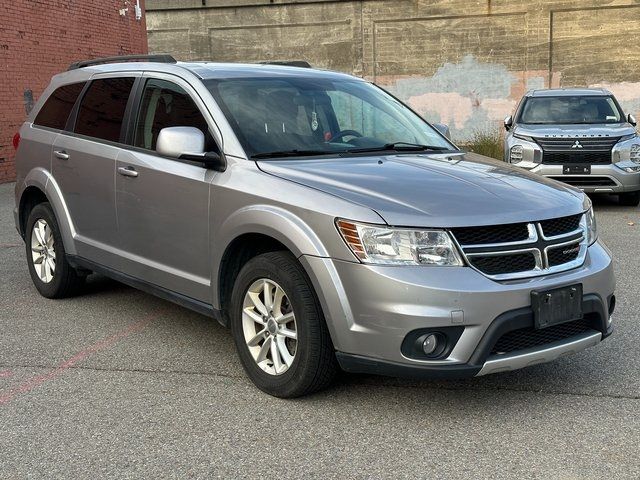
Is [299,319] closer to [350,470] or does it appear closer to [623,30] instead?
[350,470]

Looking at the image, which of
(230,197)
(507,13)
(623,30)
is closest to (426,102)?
(507,13)

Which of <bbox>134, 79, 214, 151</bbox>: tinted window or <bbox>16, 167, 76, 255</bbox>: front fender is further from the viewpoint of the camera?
<bbox>16, 167, 76, 255</bbox>: front fender

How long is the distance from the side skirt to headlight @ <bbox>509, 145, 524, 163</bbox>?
7597mm

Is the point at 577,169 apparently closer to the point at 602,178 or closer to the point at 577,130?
the point at 602,178

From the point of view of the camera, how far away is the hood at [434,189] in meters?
3.65

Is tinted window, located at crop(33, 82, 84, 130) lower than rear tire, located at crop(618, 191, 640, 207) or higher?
higher

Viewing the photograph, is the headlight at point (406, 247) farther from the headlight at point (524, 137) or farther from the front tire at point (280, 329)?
the headlight at point (524, 137)

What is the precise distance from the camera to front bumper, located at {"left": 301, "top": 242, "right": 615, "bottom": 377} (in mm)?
3523

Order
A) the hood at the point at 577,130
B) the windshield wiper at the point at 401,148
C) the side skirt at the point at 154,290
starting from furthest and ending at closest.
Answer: the hood at the point at 577,130
the windshield wiper at the point at 401,148
the side skirt at the point at 154,290

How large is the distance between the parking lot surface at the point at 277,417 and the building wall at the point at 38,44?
11.6m

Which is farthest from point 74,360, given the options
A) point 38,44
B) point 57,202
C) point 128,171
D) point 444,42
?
point 444,42

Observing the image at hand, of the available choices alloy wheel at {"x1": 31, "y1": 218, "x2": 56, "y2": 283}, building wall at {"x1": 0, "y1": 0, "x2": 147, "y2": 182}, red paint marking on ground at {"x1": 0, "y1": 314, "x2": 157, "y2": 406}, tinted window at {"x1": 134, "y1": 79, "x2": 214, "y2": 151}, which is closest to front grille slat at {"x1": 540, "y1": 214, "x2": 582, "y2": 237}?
tinted window at {"x1": 134, "y1": 79, "x2": 214, "y2": 151}

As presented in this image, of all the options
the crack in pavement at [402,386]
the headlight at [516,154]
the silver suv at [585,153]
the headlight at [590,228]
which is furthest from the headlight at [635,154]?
the crack in pavement at [402,386]

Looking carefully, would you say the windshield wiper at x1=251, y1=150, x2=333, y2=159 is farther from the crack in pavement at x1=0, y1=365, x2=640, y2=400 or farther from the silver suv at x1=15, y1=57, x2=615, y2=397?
the crack in pavement at x1=0, y1=365, x2=640, y2=400
